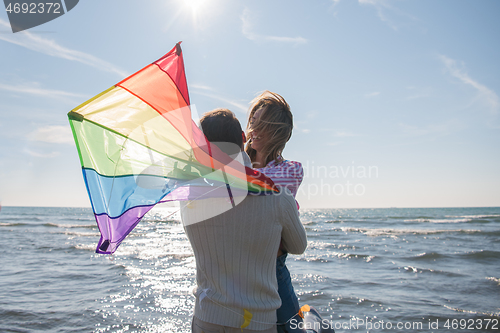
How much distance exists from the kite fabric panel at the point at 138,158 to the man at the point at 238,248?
73 millimetres

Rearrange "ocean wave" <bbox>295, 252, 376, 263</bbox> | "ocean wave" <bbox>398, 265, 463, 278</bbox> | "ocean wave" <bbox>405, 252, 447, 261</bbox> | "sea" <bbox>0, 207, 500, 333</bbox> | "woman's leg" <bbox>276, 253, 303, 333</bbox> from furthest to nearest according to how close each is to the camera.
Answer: "ocean wave" <bbox>405, 252, 447, 261</bbox>
"ocean wave" <bbox>295, 252, 376, 263</bbox>
"ocean wave" <bbox>398, 265, 463, 278</bbox>
"sea" <bbox>0, 207, 500, 333</bbox>
"woman's leg" <bbox>276, 253, 303, 333</bbox>

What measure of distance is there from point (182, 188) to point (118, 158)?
0.34m

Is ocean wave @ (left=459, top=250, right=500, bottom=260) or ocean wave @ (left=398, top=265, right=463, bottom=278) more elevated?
ocean wave @ (left=398, top=265, right=463, bottom=278)

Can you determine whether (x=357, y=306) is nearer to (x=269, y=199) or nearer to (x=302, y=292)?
(x=302, y=292)

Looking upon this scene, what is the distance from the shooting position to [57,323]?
479 centimetres

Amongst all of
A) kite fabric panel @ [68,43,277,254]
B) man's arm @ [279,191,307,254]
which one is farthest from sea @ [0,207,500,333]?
man's arm @ [279,191,307,254]

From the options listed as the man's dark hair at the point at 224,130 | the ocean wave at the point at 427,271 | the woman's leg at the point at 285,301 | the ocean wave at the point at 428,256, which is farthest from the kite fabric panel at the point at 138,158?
the ocean wave at the point at 428,256

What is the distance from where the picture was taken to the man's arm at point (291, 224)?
4.19 feet

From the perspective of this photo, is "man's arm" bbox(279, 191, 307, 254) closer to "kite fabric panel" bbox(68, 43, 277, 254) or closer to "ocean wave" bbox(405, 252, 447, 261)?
"kite fabric panel" bbox(68, 43, 277, 254)

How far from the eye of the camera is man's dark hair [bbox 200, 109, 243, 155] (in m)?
1.29

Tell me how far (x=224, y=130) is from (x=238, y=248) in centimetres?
50

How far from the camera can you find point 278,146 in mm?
1670

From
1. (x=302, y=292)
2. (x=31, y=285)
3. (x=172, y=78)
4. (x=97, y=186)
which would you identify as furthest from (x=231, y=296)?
(x=31, y=285)

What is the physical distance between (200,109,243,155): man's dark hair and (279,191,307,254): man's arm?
0.95 ft
